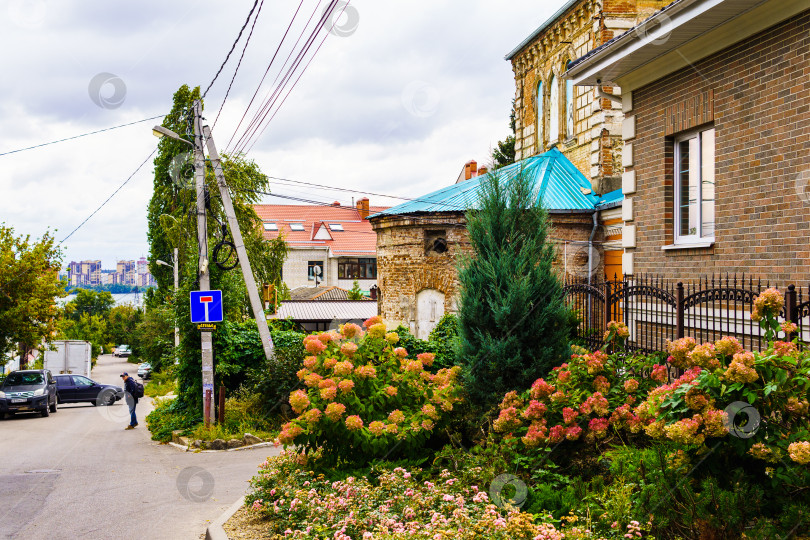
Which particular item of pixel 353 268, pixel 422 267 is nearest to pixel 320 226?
pixel 353 268

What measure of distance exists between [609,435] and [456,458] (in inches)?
63.8

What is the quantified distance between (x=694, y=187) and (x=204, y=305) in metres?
10.7

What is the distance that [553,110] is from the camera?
21.3 metres

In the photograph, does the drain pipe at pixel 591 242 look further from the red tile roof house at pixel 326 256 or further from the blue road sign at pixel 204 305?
the red tile roof house at pixel 326 256

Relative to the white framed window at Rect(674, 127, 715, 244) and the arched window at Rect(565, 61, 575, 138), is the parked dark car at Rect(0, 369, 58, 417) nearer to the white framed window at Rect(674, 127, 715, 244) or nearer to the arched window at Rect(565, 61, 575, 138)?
the arched window at Rect(565, 61, 575, 138)

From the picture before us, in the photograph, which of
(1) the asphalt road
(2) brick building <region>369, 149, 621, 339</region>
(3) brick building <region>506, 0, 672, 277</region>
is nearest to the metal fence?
(2) brick building <region>369, 149, 621, 339</region>

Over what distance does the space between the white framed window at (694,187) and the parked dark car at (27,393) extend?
21.7m

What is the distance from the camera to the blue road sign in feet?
50.0

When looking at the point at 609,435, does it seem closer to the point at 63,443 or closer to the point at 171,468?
the point at 171,468

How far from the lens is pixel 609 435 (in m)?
6.30

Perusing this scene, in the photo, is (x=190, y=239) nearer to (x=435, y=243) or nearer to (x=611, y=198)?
(x=435, y=243)

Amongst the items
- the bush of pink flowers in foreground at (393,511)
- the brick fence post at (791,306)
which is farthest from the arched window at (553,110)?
the bush of pink flowers in foreground at (393,511)

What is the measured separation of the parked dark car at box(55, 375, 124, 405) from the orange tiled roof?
22512mm

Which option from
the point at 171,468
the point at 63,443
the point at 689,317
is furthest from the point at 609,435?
the point at 63,443
